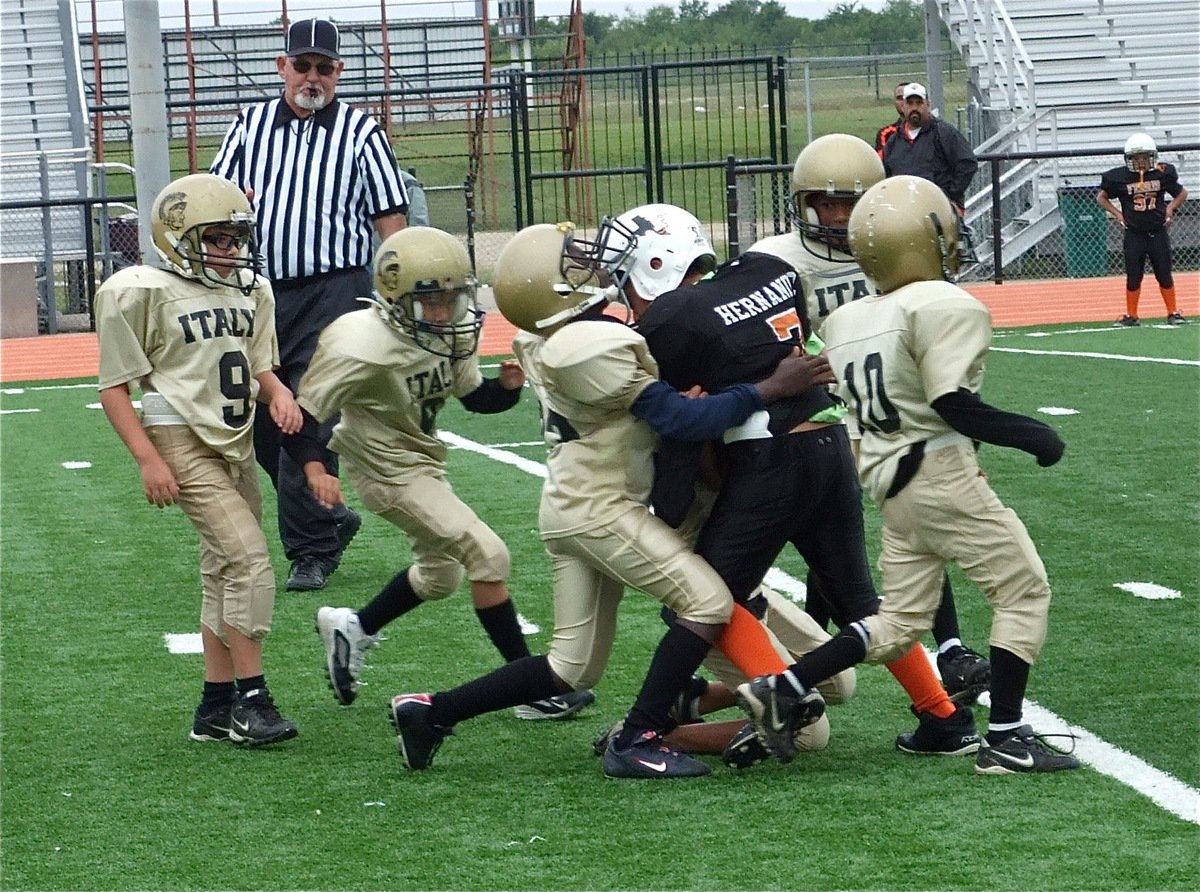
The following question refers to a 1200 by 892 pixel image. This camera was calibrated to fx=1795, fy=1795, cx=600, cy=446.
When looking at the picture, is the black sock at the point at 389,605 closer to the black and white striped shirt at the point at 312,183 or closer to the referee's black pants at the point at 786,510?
Answer: the referee's black pants at the point at 786,510

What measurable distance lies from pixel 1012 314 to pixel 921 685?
462 inches

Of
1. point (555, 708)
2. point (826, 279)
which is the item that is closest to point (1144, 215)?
point (826, 279)

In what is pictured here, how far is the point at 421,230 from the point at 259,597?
1.05 metres

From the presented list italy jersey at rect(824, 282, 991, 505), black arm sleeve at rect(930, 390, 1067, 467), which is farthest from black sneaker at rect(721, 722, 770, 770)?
black arm sleeve at rect(930, 390, 1067, 467)

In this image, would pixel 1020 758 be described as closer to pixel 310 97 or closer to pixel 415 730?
pixel 415 730

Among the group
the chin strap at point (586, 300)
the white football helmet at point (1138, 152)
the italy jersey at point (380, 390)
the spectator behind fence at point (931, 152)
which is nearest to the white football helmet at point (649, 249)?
the chin strap at point (586, 300)

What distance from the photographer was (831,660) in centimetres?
417

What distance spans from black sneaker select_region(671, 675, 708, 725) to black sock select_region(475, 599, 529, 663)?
0.57 metres

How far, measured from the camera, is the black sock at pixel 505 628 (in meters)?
4.98

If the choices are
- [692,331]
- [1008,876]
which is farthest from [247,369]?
[1008,876]

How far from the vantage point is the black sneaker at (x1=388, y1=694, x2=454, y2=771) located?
4.36 metres

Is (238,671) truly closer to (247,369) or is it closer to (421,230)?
(247,369)

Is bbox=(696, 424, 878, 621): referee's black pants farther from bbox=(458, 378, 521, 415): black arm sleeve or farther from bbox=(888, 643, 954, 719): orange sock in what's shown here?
bbox=(458, 378, 521, 415): black arm sleeve

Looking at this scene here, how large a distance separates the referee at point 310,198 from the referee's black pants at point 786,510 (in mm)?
2649
